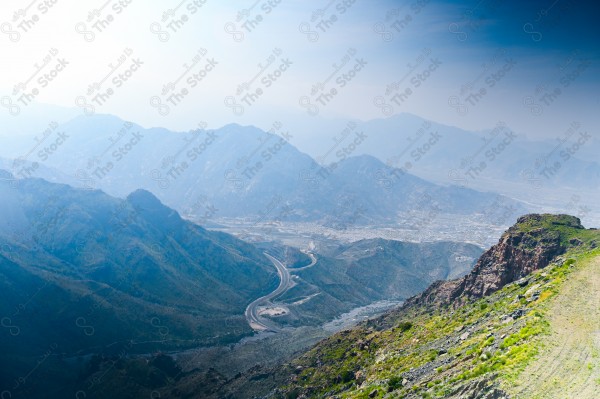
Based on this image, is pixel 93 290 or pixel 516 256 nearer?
pixel 516 256

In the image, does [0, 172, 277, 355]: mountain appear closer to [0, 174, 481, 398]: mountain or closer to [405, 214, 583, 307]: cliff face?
[0, 174, 481, 398]: mountain

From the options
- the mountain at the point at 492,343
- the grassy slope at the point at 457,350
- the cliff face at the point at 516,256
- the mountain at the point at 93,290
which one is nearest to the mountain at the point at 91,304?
the mountain at the point at 93,290

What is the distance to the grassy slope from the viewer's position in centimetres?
2792

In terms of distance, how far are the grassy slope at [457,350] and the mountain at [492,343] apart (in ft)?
0.45

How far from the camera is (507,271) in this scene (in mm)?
69688

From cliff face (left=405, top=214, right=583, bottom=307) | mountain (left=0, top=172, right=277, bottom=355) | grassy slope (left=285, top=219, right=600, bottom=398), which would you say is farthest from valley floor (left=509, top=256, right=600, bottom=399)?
mountain (left=0, top=172, right=277, bottom=355)

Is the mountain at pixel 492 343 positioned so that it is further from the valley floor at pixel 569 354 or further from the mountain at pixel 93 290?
the mountain at pixel 93 290

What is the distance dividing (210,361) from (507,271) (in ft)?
295

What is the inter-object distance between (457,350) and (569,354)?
42.3ft

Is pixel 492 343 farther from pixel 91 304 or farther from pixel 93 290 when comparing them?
pixel 93 290

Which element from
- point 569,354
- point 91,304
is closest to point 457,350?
point 569,354

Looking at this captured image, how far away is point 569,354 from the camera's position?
2570cm

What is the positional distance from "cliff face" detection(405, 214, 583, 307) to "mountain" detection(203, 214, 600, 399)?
0.64ft

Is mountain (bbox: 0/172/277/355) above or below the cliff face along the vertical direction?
below
